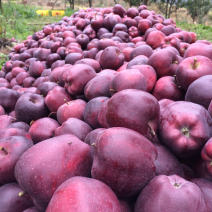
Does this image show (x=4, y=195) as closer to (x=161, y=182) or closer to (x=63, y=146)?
(x=63, y=146)

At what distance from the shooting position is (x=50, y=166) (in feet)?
3.17

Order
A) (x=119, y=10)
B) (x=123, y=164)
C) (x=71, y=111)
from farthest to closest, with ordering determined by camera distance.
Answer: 1. (x=119, y=10)
2. (x=71, y=111)
3. (x=123, y=164)

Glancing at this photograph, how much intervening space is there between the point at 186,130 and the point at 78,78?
1.06 meters

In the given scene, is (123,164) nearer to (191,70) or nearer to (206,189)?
(206,189)

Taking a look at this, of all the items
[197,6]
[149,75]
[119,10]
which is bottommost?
[149,75]

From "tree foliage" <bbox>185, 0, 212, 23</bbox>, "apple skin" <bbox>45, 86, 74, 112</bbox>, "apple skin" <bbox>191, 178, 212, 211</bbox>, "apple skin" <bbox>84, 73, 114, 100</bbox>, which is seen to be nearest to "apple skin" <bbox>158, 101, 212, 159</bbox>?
"apple skin" <bbox>191, 178, 212, 211</bbox>

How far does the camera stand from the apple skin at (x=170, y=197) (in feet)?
2.59

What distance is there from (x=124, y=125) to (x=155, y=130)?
19 centimetres

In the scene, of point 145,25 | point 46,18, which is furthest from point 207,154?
point 46,18

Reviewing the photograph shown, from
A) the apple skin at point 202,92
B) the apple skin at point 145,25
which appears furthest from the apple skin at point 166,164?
the apple skin at point 145,25

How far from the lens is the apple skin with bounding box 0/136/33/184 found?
118 cm

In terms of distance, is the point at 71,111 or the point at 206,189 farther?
the point at 71,111

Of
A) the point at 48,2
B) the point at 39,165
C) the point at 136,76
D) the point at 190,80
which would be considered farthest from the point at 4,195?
the point at 48,2

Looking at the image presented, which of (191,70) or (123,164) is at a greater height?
(191,70)
